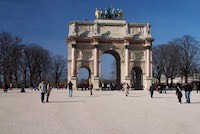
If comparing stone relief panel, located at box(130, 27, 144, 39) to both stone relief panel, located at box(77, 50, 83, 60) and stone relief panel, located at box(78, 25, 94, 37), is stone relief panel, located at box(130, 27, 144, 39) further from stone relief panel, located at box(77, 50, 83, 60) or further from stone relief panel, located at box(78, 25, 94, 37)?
stone relief panel, located at box(77, 50, 83, 60)

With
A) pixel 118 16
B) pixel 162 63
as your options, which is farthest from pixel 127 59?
pixel 162 63

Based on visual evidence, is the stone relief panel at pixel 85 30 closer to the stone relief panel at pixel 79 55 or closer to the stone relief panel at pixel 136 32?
the stone relief panel at pixel 79 55

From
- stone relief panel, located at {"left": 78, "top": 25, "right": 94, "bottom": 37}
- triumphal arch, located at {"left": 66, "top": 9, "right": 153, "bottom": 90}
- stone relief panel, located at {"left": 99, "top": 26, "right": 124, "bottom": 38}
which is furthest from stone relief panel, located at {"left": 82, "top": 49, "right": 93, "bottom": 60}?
stone relief panel, located at {"left": 99, "top": 26, "right": 124, "bottom": 38}

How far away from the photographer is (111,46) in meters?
55.7

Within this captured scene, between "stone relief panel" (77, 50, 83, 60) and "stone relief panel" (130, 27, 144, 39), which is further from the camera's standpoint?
"stone relief panel" (130, 27, 144, 39)

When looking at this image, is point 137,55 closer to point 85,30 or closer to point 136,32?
point 136,32

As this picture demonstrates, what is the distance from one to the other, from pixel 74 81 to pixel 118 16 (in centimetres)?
1404

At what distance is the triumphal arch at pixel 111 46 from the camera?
54.4 metres

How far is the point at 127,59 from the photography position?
55094 millimetres

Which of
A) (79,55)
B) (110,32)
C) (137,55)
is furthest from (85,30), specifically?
(137,55)

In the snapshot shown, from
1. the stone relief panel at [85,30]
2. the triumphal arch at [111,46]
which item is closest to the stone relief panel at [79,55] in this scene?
the triumphal arch at [111,46]

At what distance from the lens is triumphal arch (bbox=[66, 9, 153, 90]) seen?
54406 mm

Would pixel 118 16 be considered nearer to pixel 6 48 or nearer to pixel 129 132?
pixel 6 48

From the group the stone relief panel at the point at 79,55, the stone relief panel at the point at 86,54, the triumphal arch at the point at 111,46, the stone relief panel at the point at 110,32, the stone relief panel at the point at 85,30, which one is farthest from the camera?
the stone relief panel at the point at 110,32
